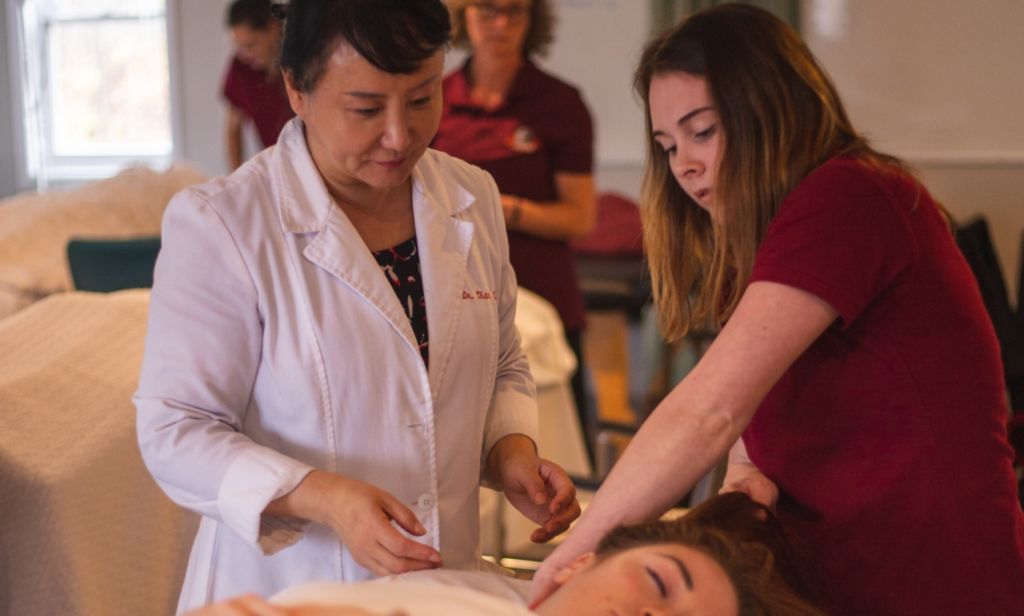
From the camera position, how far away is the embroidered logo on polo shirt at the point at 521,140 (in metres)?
2.26

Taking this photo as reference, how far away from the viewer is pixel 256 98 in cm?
359

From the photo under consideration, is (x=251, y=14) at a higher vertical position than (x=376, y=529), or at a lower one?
higher

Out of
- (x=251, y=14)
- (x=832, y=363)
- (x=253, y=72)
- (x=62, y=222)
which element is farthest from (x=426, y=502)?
(x=253, y=72)

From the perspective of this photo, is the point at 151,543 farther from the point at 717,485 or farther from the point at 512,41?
the point at 512,41

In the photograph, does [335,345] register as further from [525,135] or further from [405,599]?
[525,135]

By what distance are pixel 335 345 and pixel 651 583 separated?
1.50 ft

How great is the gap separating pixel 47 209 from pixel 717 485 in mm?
2295

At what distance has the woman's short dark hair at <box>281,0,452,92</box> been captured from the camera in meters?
1.04

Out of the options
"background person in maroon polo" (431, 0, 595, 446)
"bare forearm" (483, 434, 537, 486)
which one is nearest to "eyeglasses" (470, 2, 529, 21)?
"background person in maroon polo" (431, 0, 595, 446)

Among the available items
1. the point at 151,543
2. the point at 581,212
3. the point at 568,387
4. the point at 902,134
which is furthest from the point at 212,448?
the point at 902,134

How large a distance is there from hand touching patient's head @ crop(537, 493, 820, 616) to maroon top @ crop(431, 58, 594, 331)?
1.31 metres

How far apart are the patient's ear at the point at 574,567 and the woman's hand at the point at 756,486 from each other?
24 centimetres

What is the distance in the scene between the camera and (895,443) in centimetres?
100

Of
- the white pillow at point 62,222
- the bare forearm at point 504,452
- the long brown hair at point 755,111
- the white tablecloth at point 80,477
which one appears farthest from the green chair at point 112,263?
the long brown hair at point 755,111
